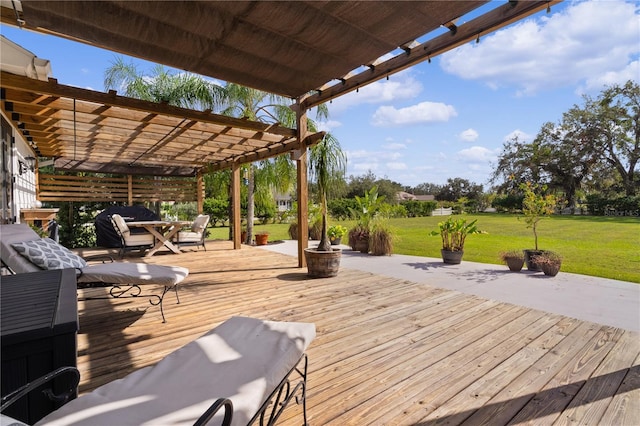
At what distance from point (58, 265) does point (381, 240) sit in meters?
6.42

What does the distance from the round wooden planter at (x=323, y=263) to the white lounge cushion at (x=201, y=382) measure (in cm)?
354

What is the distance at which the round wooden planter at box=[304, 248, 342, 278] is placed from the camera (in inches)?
219

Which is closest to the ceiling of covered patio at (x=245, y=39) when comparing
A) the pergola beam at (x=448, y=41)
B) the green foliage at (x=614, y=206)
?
the pergola beam at (x=448, y=41)

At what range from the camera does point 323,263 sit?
5562 mm

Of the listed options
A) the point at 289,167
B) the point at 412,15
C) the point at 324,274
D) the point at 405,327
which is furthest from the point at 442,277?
the point at 289,167

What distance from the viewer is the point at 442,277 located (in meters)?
5.59

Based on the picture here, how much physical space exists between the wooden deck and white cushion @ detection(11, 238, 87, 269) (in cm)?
73

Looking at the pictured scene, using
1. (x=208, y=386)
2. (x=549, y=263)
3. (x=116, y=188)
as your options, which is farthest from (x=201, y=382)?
(x=116, y=188)

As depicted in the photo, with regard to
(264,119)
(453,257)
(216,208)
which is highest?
(264,119)

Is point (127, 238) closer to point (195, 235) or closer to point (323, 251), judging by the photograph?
point (195, 235)

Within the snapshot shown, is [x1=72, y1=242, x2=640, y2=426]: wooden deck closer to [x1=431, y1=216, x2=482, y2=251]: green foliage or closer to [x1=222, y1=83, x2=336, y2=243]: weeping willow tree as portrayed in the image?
[x1=431, y1=216, x2=482, y2=251]: green foliage

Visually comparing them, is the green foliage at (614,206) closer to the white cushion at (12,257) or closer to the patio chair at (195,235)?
the patio chair at (195,235)

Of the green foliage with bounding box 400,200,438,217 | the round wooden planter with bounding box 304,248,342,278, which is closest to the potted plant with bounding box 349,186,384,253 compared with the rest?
the round wooden planter with bounding box 304,248,342,278

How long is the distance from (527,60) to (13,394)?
15974 mm
